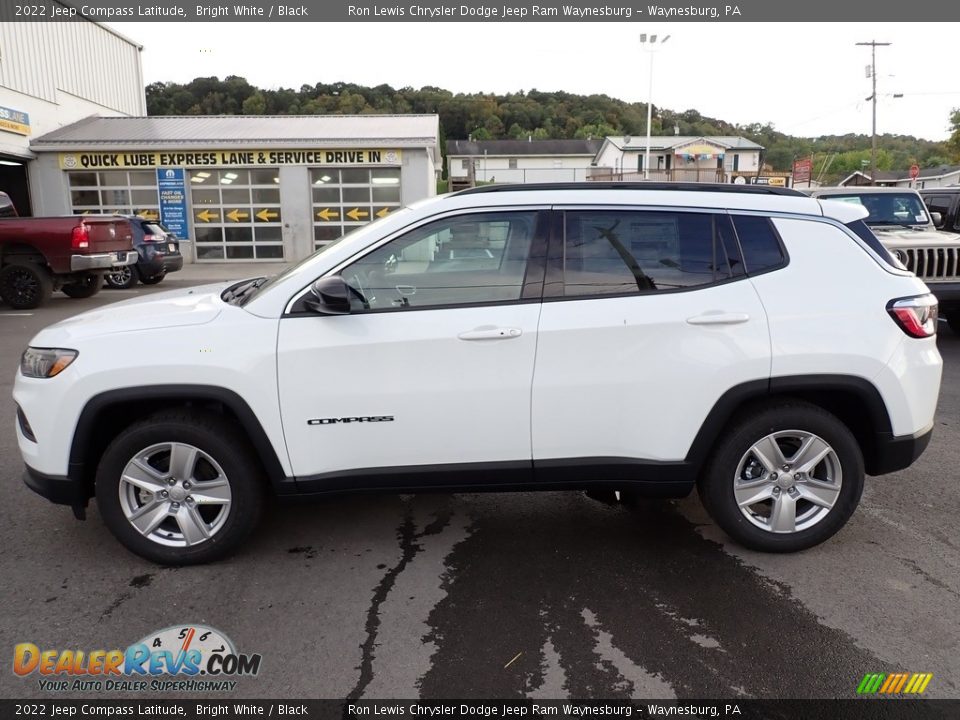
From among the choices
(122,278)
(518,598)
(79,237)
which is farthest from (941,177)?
(518,598)

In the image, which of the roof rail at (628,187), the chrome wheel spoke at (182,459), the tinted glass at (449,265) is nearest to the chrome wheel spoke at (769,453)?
the roof rail at (628,187)

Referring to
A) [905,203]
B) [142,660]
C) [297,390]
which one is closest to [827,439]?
[297,390]

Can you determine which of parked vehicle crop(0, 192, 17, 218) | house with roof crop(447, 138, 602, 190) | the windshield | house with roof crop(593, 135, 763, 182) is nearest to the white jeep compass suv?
the windshield

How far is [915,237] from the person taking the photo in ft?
28.7

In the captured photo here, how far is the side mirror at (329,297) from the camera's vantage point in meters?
3.30

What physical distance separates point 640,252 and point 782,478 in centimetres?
132

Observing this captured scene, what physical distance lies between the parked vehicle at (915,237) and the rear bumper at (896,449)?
4.67m

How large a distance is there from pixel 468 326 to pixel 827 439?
6.01ft

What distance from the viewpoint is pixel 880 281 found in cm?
357

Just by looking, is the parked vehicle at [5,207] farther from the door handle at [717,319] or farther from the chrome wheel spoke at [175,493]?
the door handle at [717,319]

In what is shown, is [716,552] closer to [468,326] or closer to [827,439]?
[827,439]

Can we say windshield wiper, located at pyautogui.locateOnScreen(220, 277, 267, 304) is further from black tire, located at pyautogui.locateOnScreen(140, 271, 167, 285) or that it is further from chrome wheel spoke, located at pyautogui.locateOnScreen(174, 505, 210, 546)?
black tire, located at pyautogui.locateOnScreen(140, 271, 167, 285)

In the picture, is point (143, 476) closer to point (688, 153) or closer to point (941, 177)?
point (688, 153)

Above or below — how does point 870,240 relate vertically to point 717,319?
above
